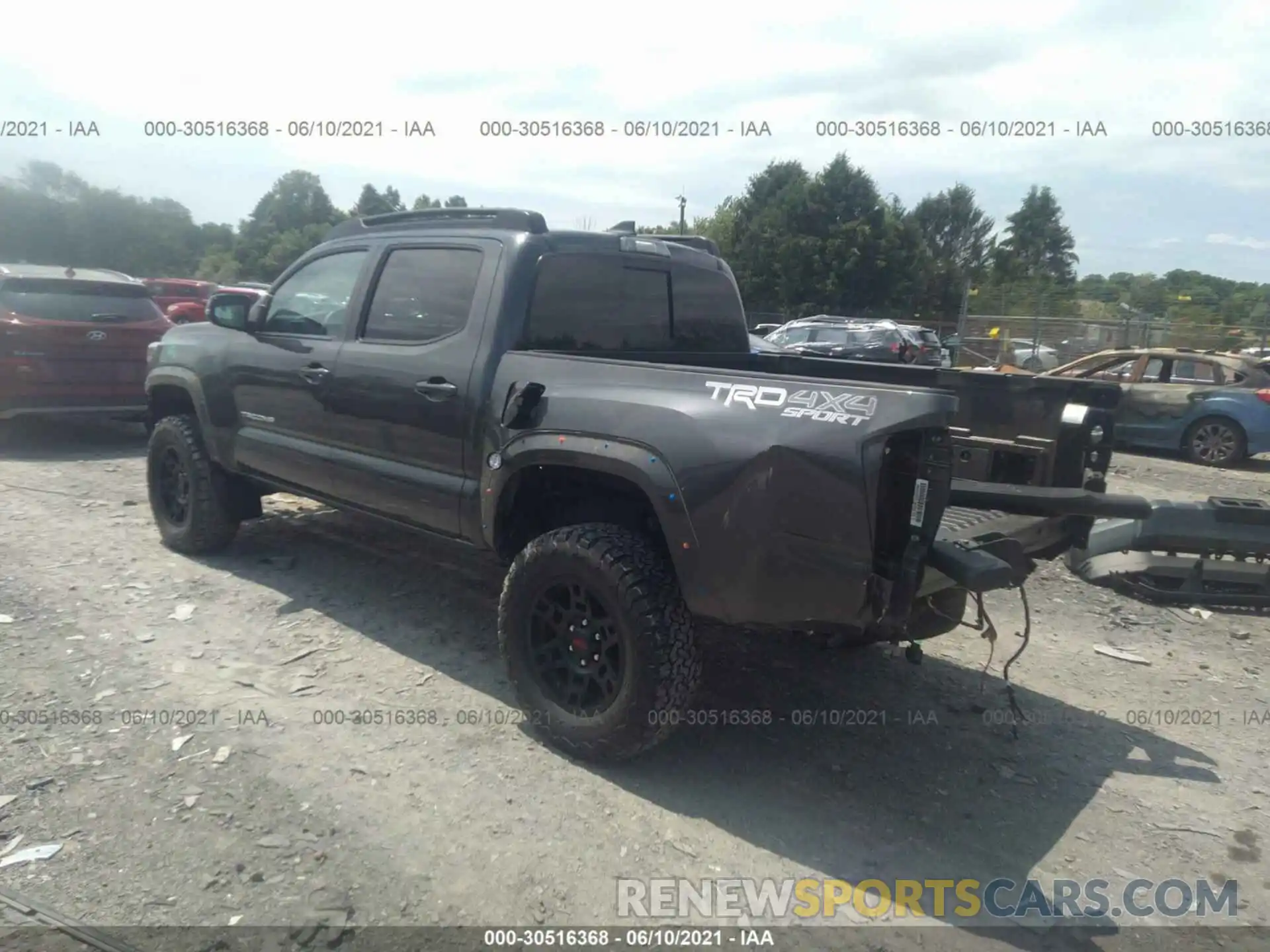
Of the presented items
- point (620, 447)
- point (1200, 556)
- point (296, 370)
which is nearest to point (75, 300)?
point (296, 370)

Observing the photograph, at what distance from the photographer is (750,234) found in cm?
4491

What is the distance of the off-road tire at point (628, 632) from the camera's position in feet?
10.9

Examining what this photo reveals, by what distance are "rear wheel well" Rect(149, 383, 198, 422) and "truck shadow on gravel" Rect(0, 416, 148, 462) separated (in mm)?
3370

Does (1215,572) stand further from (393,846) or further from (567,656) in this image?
(393,846)

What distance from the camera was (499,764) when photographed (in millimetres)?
3584

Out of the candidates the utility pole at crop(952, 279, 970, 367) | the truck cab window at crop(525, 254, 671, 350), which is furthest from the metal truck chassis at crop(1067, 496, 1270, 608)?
the utility pole at crop(952, 279, 970, 367)

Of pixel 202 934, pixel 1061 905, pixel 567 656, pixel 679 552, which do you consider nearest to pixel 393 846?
pixel 202 934

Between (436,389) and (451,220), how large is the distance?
3.22 ft

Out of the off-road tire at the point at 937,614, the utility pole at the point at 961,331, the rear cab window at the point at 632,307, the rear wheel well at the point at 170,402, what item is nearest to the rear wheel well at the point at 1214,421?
the rear cab window at the point at 632,307

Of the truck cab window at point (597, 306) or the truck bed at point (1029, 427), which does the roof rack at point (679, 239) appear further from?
the truck bed at point (1029, 427)

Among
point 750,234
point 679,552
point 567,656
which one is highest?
point 750,234

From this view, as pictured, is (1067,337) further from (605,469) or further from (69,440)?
(605,469)

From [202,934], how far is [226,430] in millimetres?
3400

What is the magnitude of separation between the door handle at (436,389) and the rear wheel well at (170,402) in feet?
7.99
